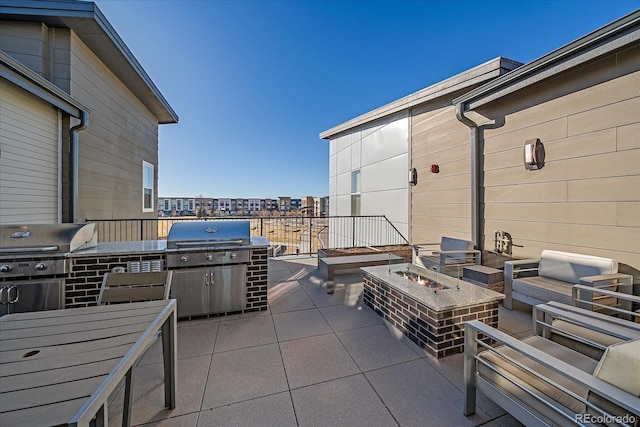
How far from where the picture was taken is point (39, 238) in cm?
254

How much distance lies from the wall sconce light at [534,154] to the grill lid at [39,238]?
231 inches

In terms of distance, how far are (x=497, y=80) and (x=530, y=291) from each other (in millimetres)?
3107

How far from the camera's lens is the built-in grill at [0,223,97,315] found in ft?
7.93

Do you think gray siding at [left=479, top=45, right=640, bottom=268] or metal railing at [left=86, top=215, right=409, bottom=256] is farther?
metal railing at [left=86, top=215, right=409, bottom=256]

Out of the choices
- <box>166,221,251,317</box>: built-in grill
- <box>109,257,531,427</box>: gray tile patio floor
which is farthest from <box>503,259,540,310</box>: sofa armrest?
<box>166,221,251,317</box>: built-in grill

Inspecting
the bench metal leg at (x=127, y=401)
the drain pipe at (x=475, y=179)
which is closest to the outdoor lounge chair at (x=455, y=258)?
the drain pipe at (x=475, y=179)

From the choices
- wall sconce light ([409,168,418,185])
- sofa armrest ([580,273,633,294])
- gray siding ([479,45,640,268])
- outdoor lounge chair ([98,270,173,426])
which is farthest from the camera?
wall sconce light ([409,168,418,185])

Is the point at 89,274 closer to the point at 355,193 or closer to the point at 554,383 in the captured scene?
the point at 554,383

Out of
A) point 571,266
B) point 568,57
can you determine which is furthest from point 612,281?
point 568,57

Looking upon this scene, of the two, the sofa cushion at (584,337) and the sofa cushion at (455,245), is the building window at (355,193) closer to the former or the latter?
the sofa cushion at (455,245)

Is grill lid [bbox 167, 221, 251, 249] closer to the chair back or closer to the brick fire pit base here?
the chair back

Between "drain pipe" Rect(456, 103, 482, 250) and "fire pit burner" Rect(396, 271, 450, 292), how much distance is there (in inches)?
79.1

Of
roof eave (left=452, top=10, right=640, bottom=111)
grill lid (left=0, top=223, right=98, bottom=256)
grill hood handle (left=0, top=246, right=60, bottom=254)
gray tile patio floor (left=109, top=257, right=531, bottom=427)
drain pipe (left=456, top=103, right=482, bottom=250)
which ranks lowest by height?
gray tile patio floor (left=109, top=257, right=531, bottom=427)

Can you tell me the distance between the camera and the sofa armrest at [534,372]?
1.00 m
